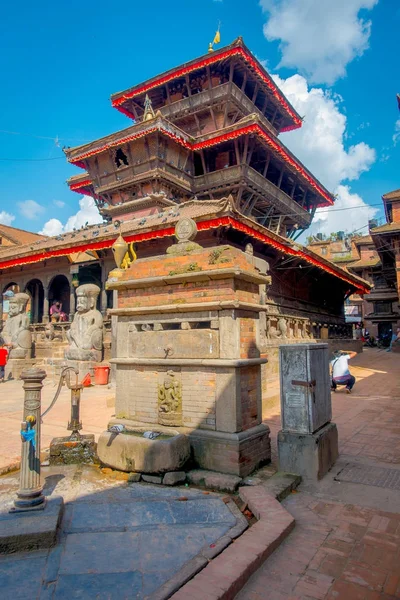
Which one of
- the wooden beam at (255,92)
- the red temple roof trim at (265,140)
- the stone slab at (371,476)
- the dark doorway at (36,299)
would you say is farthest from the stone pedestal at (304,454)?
the wooden beam at (255,92)

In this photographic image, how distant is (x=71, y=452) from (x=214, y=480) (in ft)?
7.10

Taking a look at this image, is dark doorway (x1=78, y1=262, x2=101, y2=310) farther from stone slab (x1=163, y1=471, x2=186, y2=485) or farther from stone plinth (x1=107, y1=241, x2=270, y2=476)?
stone slab (x1=163, y1=471, x2=186, y2=485)

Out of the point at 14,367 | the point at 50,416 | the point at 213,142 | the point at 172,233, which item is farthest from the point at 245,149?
the point at 50,416

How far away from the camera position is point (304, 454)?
488cm

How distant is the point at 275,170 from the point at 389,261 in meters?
14.1

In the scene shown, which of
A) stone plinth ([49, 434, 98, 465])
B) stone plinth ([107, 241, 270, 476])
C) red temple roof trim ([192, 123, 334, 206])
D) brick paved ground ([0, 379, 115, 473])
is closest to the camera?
stone plinth ([107, 241, 270, 476])

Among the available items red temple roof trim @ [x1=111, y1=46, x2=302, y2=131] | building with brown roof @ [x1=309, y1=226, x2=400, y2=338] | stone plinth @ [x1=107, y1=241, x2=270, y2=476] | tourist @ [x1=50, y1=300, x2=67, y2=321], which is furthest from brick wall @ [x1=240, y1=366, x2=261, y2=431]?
building with brown roof @ [x1=309, y1=226, x2=400, y2=338]

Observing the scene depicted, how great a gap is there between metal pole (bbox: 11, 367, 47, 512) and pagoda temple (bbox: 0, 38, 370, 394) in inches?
396

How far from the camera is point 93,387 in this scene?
1274cm

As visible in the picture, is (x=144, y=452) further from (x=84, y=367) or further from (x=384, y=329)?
(x=384, y=329)

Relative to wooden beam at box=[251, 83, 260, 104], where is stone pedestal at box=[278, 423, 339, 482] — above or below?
below

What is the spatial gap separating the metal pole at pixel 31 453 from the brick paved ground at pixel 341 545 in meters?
2.07

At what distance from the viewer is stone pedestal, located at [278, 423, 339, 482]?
4820 mm

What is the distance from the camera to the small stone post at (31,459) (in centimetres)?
371
